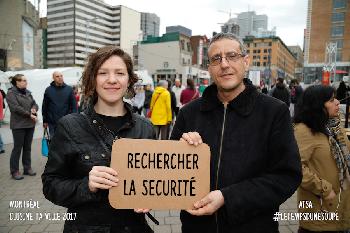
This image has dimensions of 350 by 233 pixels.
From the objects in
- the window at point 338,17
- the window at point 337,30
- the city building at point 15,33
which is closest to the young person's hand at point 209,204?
the city building at point 15,33

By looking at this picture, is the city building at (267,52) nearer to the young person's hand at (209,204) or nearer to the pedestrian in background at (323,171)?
the pedestrian in background at (323,171)

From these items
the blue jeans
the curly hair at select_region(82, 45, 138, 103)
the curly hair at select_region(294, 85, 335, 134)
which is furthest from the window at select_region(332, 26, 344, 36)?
the curly hair at select_region(82, 45, 138, 103)

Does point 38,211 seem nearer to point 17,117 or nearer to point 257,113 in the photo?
point 17,117

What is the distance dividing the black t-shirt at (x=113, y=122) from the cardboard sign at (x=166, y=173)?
0.35m

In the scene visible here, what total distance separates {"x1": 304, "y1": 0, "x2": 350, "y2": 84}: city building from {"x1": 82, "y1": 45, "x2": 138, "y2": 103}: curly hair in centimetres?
8225

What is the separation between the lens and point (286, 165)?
1843mm

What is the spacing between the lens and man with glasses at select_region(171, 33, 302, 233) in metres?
1.81

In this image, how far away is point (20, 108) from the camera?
6.39 m

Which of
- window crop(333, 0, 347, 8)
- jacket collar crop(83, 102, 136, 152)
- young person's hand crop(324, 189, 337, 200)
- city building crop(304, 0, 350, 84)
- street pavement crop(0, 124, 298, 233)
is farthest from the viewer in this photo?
window crop(333, 0, 347, 8)

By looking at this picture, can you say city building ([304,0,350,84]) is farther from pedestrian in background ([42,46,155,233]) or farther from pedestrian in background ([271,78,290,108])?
pedestrian in background ([42,46,155,233])

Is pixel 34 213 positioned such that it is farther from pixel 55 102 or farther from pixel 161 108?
pixel 161 108

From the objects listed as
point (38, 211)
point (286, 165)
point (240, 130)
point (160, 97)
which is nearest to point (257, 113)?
point (240, 130)

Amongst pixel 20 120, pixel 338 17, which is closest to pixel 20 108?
pixel 20 120

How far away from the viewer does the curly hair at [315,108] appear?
2.95 m
